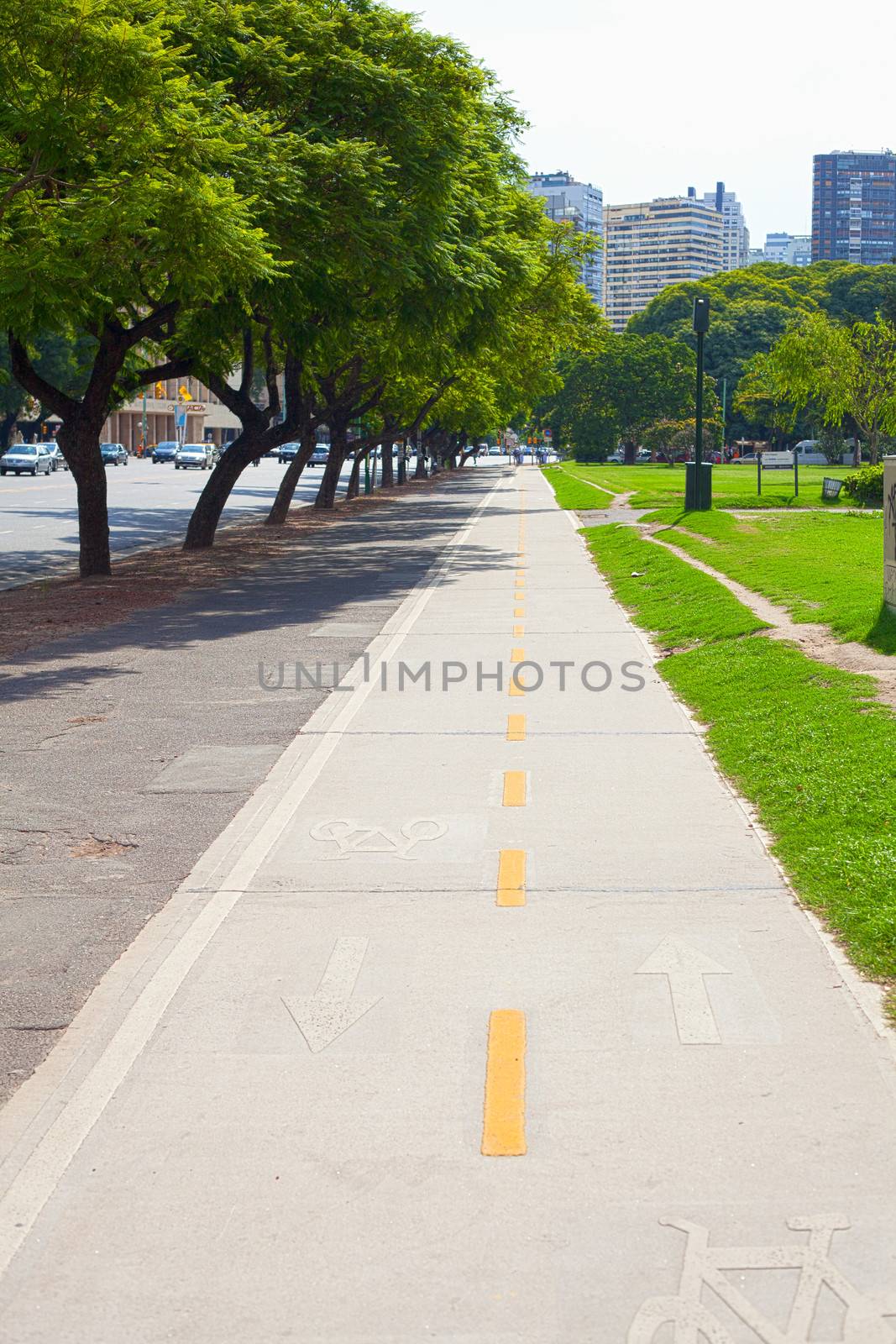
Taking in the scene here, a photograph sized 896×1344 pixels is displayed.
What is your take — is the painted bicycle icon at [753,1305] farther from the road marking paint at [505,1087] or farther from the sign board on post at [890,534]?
the sign board on post at [890,534]

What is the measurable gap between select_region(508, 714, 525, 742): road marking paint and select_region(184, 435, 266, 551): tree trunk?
17.7 m

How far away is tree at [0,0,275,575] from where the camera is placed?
49.7 feet

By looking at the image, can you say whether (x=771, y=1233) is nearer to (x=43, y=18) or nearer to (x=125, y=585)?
(x=43, y=18)

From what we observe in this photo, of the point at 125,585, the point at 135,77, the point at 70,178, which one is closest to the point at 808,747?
the point at 135,77

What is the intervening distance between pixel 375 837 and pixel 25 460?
67.1 metres

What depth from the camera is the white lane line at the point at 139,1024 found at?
411 centimetres

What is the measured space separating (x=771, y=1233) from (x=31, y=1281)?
1832 millimetres

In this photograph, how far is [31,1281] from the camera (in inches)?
146

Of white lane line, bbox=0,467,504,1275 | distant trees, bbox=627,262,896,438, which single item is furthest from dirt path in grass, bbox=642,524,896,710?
distant trees, bbox=627,262,896,438

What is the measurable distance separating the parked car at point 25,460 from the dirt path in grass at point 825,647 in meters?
57.7

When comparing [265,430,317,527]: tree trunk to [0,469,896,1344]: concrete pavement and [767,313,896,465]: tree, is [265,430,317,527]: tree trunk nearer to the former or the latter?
[767,313,896,465]: tree

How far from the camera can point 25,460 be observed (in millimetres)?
71375

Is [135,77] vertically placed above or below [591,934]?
above

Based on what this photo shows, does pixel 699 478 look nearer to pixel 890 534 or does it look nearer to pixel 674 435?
pixel 890 534
